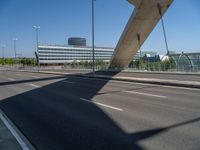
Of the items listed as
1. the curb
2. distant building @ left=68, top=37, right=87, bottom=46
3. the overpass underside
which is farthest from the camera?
distant building @ left=68, top=37, right=87, bottom=46

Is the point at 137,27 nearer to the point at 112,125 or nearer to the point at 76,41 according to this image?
the point at 112,125

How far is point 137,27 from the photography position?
35844mm

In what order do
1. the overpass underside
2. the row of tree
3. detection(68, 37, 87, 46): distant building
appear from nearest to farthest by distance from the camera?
the overpass underside
the row of tree
detection(68, 37, 87, 46): distant building

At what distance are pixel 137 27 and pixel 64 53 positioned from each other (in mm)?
92398

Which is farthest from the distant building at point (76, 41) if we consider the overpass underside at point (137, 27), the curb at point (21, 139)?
the curb at point (21, 139)

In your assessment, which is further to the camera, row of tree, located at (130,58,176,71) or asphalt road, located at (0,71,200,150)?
row of tree, located at (130,58,176,71)

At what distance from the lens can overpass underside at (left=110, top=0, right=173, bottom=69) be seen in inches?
1216

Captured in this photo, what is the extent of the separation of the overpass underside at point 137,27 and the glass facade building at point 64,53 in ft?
214

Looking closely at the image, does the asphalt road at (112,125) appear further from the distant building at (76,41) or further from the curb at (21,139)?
the distant building at (76,41)

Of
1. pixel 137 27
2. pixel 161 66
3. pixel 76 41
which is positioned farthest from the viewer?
pixel 76 41

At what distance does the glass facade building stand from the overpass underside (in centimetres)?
6533

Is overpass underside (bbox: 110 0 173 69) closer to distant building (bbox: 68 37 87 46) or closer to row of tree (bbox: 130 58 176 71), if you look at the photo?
row of tree (bbox: 130 58 176 71)

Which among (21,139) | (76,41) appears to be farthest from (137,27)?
(76,41)

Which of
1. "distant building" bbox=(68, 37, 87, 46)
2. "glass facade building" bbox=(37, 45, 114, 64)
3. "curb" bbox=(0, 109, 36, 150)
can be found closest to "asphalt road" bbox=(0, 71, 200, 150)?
"curb" bbox=(0, 109, 36, 150)
